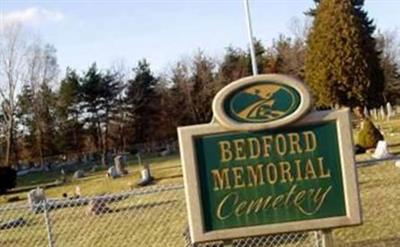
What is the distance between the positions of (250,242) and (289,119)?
376 centimetres

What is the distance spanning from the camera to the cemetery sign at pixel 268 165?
5938mm

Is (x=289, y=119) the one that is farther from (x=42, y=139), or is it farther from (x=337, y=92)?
(x=42, y=139)

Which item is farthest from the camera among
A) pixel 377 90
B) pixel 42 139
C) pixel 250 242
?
pixel 42 139

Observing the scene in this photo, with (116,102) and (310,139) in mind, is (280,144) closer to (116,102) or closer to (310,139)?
(310,139)

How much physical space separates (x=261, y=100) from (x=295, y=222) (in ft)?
3.72

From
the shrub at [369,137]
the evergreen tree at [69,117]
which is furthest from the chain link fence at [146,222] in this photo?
the evergreen tree at [69,117]

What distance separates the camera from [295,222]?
5992 millimetres

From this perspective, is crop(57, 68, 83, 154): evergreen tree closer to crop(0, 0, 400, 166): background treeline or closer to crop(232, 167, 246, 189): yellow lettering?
crop(0, 0, 400, 166): background treeline

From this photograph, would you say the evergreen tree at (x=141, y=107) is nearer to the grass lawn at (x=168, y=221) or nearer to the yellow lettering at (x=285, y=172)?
the grass lawn at (x=168, y=221)

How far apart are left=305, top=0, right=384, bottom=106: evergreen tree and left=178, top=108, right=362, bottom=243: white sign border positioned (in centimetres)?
3415

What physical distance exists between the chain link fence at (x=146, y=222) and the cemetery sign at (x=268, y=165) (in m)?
1.51

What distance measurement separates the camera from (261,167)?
5.94m

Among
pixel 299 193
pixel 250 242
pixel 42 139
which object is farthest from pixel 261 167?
pixel 42 139

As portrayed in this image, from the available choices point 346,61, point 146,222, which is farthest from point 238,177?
point 346,61
